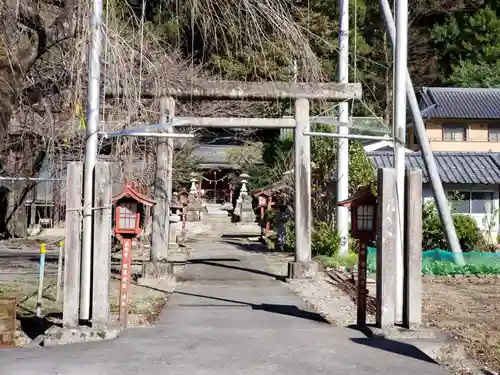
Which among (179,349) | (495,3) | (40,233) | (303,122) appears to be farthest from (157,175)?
(495,3)

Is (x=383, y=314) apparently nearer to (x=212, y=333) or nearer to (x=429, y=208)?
(x=212, y=333)

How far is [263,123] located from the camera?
47.6 feet

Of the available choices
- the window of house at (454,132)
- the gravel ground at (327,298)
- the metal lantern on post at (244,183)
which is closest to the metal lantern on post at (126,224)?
the gravel ground at (327,298)

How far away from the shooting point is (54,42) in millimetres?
8742

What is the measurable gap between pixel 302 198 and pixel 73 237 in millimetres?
7463

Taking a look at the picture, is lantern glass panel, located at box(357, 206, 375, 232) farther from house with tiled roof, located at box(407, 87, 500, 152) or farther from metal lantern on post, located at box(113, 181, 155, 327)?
house with tiled roof, located at box(407, 87, 500, 152)

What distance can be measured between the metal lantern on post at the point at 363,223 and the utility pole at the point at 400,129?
0.35 metres

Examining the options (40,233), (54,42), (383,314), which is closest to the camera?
(383,314)

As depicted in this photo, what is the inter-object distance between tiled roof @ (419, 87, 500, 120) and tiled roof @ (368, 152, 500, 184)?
364 inches

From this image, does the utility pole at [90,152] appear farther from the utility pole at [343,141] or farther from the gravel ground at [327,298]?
the utility pole at [343,141]

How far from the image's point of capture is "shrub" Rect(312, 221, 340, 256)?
61.0 feet

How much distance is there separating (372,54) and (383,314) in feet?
99.7

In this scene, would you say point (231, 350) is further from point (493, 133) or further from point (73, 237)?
point (493, 133)

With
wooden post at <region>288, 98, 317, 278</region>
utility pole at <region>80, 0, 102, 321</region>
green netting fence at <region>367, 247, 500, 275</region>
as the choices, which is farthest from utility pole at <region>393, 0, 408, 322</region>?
green netting fence at <region>367, 247, 500, 275</region>
